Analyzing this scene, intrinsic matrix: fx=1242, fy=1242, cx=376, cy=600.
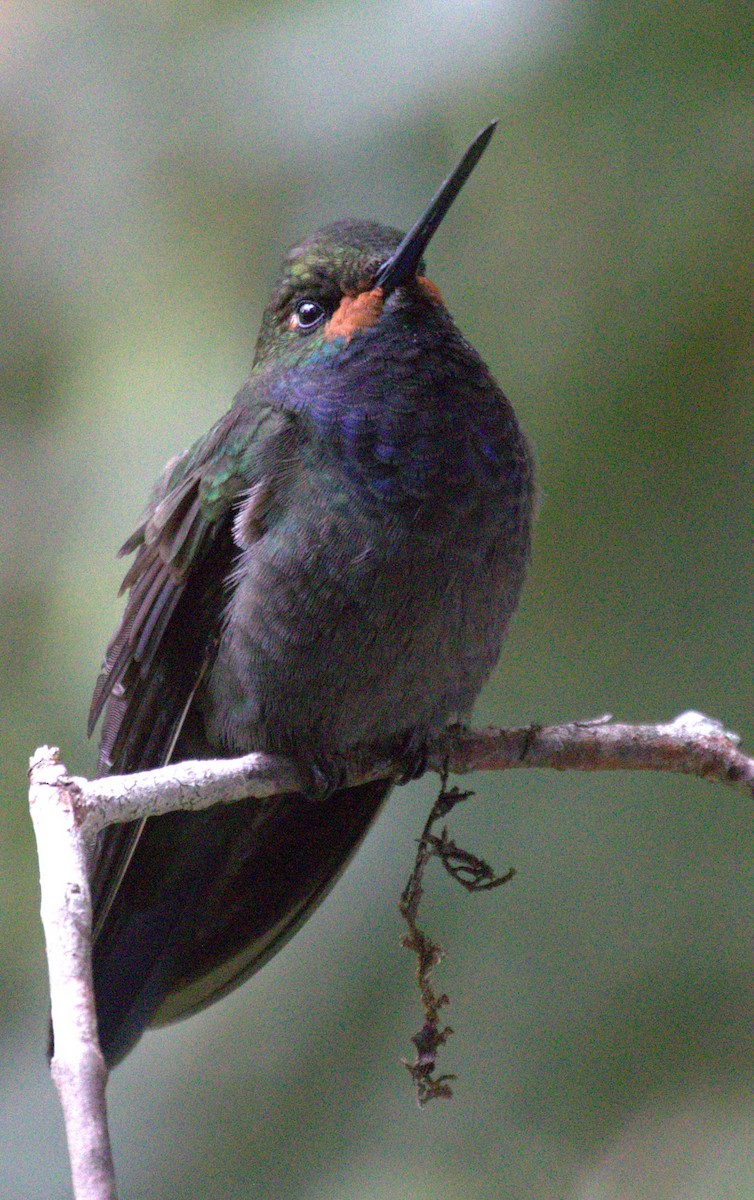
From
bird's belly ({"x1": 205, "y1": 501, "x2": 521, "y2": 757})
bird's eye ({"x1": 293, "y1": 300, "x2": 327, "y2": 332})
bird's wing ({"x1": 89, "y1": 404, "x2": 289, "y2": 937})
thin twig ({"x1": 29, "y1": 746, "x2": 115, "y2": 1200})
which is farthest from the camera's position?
bird's eye ({"x1": 293, "y1": 300, "x2": 327, "y2": 332})

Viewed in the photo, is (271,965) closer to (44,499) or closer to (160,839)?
(160,839)

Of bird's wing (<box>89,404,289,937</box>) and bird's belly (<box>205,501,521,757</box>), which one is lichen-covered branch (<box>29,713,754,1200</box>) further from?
bird's wing (<box>89,404,289,937</box>)

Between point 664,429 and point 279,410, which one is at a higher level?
point 664,429

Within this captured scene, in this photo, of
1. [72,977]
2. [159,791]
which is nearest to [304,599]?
[159,791]

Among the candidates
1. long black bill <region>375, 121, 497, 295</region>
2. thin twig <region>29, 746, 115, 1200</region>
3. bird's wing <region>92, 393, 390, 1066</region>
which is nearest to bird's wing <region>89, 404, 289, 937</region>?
bird's wing <region>92, 393, 390, 1066</region>

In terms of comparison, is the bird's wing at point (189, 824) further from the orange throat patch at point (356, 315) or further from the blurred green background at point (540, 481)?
the blurred green background at point (540, 481)

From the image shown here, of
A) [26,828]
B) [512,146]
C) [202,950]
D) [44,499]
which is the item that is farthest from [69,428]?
[202,950]

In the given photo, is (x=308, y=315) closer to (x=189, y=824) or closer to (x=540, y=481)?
(x=189, y=824)
